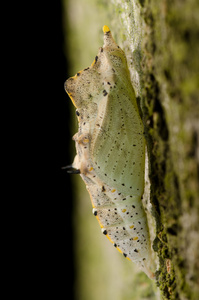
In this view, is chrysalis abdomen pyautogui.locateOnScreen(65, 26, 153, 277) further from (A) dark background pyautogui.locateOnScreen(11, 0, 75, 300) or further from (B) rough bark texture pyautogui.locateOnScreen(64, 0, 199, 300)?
(A) dark background pyautogui.locateOnScreen(11, 0, 75, 300)

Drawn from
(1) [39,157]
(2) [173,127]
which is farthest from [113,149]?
(1) [39,157]

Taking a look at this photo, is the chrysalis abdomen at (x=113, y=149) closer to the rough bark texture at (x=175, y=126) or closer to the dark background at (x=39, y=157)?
the rough bark texture at (x=175, y=126)

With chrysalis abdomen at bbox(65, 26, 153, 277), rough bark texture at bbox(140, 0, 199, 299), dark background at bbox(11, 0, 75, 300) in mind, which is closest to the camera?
rough bark texture at bbox(140, 0, 199, 299)

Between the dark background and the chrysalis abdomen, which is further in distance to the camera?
the dark background

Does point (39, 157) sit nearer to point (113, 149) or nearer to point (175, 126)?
point (113, 149)

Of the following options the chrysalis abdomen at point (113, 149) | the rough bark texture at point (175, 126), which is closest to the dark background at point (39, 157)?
the chrysalis abdomen at point (113, 149)

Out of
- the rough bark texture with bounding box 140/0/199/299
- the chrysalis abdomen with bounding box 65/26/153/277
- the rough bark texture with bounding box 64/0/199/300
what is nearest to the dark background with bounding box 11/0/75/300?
the chrysalis abdomen with bounding box 65/26/153/277

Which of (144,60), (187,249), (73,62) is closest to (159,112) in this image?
(144,60)

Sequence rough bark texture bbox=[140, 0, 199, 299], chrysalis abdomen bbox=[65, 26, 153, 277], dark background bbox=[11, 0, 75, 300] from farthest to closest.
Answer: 1. dark background bbox=[11, 0, 75, 300]
2. chrysalis abdomen bbox=[65, 26, 153, 277]
3. rough bark texture bbox=[140, 0, 199, 299]

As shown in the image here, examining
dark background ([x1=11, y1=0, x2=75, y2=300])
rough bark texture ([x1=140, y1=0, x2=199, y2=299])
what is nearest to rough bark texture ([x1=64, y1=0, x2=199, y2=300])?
rough bark texture ([x1=140, y1=0, x2=199, y2=299])
